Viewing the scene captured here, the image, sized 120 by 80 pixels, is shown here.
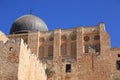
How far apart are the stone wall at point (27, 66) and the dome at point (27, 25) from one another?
1529 cm

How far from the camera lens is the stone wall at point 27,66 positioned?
936 inches

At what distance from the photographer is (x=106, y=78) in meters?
36.3

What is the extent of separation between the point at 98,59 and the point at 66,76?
417 centimetres

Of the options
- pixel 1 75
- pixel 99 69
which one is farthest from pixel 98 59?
pixel 1 75

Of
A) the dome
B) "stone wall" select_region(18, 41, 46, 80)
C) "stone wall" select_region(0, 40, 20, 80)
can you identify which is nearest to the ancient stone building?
the dome

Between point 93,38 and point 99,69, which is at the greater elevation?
point 93,38

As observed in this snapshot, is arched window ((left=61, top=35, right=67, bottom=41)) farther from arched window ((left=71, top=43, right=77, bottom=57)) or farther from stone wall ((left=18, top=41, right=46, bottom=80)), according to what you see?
stone wall ((left=18, top=41, right=46, bottom=80))

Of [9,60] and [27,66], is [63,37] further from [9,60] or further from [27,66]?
[9,60]

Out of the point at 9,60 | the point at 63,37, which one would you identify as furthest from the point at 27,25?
the point at 9,60

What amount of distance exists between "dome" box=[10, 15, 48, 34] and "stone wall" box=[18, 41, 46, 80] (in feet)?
50.2

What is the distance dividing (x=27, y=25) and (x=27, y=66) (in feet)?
65.5

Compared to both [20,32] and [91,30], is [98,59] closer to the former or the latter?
[91,30]

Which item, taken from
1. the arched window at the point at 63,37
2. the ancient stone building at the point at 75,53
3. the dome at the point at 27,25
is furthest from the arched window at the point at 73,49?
the dome at the point at 27,25

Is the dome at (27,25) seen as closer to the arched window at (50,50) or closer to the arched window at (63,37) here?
the arched window at (50,50)
